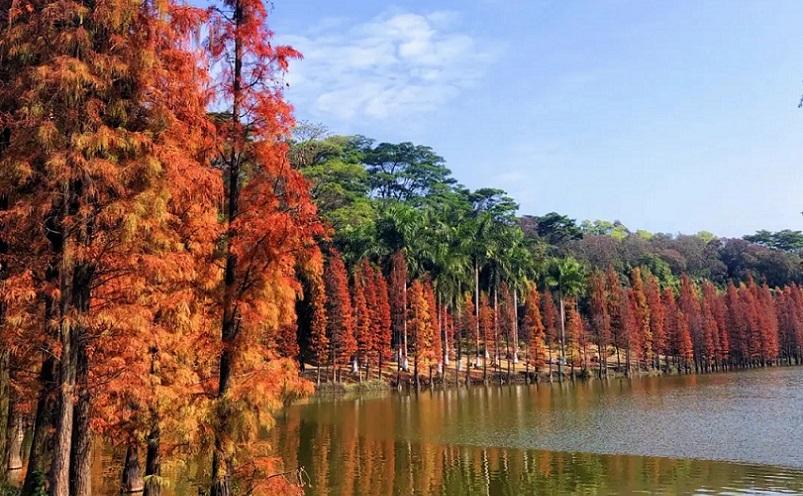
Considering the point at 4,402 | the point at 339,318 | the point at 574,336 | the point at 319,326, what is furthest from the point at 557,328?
the point at 4,402

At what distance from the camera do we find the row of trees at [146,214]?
11.9m

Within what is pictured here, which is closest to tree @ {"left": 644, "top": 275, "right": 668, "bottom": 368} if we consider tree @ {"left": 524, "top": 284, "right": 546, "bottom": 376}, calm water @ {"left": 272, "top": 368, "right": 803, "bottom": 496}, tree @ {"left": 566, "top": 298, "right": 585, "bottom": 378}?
tree @ {"left": 566, "top": 298, "right": 585, "bottom": 378}

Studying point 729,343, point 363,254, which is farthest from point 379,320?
point 729,343

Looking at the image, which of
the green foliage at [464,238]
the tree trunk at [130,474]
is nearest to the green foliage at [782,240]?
the green foliage at [464,238]

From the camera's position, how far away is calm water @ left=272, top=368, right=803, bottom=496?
69.9ft

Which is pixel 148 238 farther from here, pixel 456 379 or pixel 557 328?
pixel 557 328

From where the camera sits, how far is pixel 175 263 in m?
13.0

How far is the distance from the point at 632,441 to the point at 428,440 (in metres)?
9.54

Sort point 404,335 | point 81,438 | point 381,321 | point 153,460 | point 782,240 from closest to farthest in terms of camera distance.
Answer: point 81,438 → point 153,460 → point 381,321 → point 404,335 → point 782,240

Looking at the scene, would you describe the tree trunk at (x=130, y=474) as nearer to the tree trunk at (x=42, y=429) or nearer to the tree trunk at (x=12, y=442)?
the tree trunk at (x=42, y=429)

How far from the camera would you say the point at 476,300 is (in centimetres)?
7269

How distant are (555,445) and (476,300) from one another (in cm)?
4386

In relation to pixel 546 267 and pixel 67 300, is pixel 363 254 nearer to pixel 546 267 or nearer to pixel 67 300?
pixel 546 267

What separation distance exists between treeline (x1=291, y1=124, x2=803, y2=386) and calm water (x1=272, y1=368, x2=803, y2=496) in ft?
40.4
